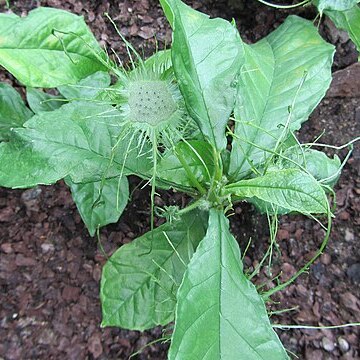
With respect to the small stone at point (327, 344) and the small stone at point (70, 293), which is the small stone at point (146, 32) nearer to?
the small stone at point (70, 293)

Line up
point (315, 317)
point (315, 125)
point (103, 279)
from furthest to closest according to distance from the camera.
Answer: point (315, 125)
point (315, 317)
point (103, 279)

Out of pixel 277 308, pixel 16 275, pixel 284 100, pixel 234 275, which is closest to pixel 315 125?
pixel 284 100

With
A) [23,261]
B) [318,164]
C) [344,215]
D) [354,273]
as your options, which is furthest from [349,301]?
[23,261]

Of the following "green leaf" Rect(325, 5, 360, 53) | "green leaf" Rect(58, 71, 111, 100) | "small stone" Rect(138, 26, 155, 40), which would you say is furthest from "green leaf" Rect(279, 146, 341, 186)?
"small stone" Rect(138, 26, 155, 40)

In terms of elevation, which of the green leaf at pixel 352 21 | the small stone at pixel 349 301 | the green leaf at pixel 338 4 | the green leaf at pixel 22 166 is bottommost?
the small stone at pixel 349 301

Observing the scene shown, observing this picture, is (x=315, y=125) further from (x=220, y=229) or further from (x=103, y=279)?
(x=103, y=279)

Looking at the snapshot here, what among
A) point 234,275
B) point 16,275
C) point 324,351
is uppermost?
point 234,275

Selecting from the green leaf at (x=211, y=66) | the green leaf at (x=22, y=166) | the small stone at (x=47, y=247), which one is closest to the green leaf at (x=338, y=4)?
the green leaf at (x=211, y=66)
